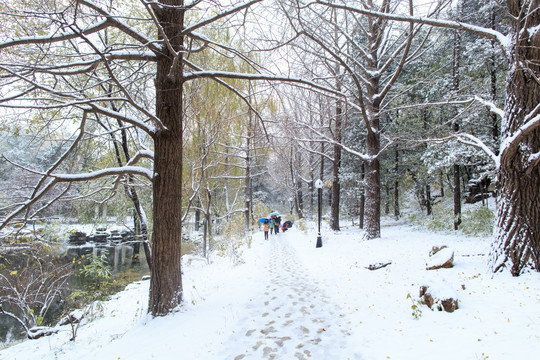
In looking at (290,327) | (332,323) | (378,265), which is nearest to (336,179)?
(378,265)

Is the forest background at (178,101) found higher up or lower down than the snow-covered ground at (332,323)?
higher up

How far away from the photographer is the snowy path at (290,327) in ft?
10.5

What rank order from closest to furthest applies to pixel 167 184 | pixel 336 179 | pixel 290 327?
pixel 290 327 < pixel 167 184 < pixel 336 179

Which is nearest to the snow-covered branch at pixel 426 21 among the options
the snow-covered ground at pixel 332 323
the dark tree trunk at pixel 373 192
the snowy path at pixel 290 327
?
the snow-covered ground at pixel 332 323

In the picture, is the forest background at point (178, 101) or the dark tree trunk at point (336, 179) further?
the dark tree trunk at point (336, 179)

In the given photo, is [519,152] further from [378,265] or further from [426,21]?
[378,265]

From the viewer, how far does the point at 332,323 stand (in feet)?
13.0

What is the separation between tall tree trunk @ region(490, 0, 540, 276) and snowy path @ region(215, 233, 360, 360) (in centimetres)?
311

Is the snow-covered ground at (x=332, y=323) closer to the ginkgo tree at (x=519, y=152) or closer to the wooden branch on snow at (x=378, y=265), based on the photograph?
the wooden branch on snow at (x=378, y=265)

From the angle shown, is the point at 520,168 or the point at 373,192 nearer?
the point at 520,168

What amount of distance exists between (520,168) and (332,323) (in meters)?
4.10

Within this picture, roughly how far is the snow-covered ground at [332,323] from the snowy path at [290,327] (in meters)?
0.01

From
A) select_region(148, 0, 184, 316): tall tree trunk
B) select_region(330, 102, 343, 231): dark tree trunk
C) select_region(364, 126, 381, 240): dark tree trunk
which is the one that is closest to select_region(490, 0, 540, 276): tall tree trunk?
select_region(364, 126, 381, 240): dark tree trunk

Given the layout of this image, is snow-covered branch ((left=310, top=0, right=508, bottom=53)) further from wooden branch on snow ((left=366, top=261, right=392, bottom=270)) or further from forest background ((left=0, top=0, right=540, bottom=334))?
wooden branch on snow ((left=366, top=261, right=392, bottom=270))
